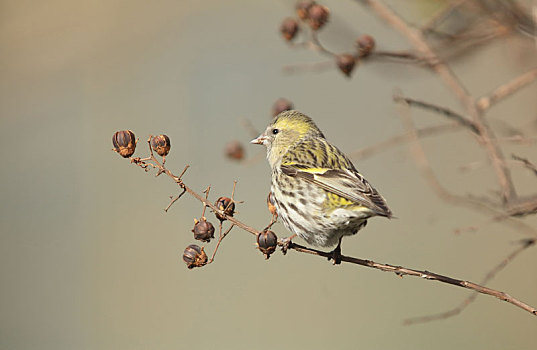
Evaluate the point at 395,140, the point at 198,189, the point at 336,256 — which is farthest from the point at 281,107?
the point at 198,189

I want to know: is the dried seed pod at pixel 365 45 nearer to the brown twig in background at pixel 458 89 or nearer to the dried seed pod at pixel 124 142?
the brown twig in background at pixel 458 89

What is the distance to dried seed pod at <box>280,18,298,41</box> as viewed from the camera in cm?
357

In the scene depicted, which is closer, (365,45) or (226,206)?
(226,206)

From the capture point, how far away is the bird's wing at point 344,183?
3.11 meters

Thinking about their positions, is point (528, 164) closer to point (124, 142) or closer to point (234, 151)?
point (124, 142)

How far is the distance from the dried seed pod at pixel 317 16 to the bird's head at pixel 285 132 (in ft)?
2.41

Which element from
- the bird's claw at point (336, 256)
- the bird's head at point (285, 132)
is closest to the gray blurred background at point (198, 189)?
the bird's head at point (285, 132)

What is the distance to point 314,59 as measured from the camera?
32.3ft

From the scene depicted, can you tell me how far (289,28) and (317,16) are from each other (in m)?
0.18

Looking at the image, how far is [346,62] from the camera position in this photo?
337cm

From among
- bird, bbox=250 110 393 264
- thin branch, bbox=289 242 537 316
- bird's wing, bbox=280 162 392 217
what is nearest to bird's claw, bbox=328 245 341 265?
bird, bbox=250 110 393 264

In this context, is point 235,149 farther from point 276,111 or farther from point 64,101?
point 64,101

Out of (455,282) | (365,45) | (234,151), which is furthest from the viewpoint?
(234,151)

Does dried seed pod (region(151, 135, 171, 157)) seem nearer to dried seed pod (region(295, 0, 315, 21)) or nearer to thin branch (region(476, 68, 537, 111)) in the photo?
dried seed pod (region(295, 0, 315, 21))
